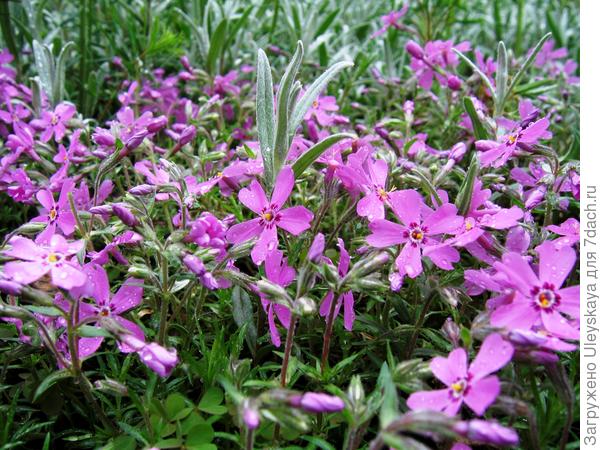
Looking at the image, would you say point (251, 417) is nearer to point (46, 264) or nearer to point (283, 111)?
point (46, 264)

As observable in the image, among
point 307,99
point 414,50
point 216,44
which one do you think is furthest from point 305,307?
point 216,44

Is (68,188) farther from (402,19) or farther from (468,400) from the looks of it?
(402,19)

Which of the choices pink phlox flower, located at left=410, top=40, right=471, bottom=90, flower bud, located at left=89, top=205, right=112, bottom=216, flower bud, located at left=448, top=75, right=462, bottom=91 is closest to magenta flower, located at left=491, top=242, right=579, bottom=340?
flower bud, located at left=89, top=205, right=112, bottom=216

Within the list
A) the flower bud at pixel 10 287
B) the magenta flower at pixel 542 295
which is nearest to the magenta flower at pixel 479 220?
the magenta flower at pixel 542 295

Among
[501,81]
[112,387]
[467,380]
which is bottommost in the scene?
[112,387]

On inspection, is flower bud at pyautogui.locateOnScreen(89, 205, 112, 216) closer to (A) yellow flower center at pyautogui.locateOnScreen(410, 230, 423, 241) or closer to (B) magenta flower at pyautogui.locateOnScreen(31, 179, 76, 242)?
(B) magenta flower at pyautogui.locateOnScreen(31, 179, 76, 242)

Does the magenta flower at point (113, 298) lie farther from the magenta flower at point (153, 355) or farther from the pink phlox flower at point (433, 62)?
the pink phlox flower at point (433, 62)

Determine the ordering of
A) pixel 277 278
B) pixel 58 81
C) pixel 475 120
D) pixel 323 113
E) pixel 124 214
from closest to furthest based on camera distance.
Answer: pixel 124 214 → pixel 277 278 → pixel 475 120 → pixel 323 113 → pixel 58 81
